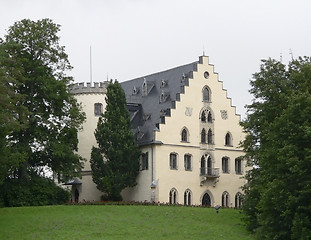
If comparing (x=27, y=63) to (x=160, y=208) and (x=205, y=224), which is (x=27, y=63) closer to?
(x=160, y=208)

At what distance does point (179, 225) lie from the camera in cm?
5884

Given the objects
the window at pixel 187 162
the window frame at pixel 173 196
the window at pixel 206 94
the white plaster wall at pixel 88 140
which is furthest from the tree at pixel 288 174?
the white plaster wall at pixel 88 140

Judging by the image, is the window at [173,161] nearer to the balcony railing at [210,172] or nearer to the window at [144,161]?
the window at [144,161]

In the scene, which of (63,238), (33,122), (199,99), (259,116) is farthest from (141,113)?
(63,238)

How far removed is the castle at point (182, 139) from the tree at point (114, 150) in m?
2.00

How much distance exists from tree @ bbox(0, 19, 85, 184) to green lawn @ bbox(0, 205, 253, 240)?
5.80m

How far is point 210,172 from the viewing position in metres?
80.3

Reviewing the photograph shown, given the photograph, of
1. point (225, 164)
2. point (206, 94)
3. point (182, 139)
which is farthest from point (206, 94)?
point (225, 164)

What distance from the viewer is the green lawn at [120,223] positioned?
55094 mm

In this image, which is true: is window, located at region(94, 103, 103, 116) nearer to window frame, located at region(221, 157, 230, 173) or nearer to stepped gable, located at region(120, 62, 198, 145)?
stepped gable, located at region(120, 62, 198, 145)

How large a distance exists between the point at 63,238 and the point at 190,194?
2682cm

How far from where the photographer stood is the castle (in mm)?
77625

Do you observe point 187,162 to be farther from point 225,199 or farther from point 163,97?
point 163,97

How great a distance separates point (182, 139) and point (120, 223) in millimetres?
21532
